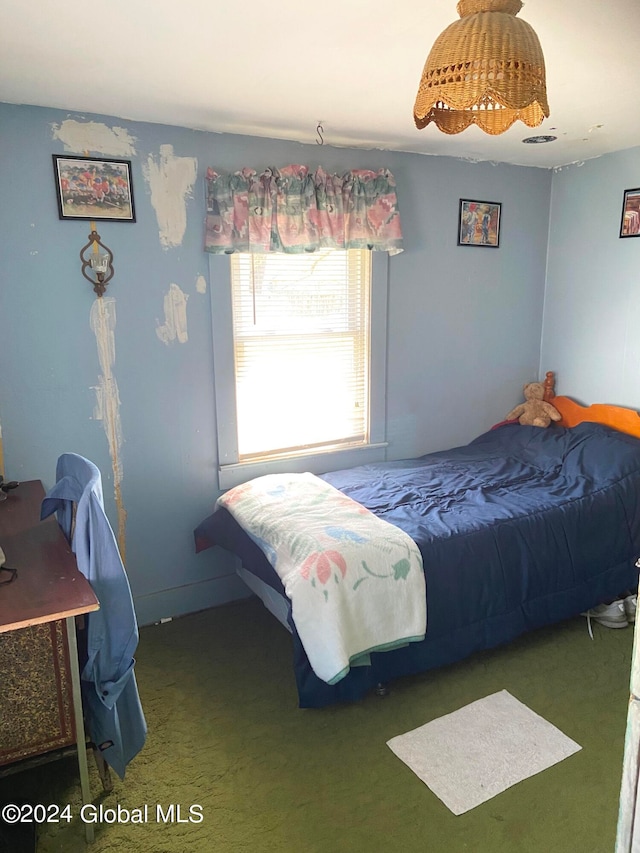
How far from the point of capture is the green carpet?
1.86 m

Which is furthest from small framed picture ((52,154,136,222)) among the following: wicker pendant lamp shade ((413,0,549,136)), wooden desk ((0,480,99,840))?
wicker pendant lamp shade ((413,0,549,136))

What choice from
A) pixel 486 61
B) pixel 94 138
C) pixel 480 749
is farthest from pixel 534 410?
pixel 94 138

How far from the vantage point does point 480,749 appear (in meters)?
2.19

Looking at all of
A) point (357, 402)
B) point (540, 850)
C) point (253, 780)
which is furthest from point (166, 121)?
point (540, 850)

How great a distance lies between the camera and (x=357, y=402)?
348cm

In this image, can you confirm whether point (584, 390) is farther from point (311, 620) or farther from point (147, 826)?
point (147, 826)

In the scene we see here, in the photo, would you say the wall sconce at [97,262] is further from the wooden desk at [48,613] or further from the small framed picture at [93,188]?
the wooden desk at [48,613]

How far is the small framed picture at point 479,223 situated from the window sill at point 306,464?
1328 mm

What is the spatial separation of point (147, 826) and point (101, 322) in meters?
1.96

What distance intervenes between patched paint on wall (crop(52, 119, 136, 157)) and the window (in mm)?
606

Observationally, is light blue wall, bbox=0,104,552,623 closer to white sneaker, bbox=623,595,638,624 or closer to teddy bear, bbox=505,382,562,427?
teddy bear, bbox=505,382,562,427

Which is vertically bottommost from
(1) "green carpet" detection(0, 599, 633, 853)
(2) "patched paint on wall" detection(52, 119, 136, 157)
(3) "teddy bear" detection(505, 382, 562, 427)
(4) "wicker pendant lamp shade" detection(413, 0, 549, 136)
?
(1) "green carpet" detection(0, 599, 633, 853)

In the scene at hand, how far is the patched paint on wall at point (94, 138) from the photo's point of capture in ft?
8.38

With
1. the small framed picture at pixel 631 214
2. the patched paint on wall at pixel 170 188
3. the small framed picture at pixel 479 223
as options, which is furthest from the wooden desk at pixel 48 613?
the small framed picture at pixel 631 214
